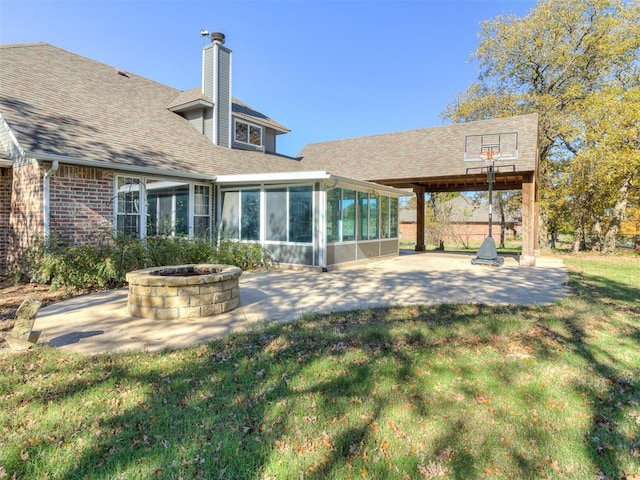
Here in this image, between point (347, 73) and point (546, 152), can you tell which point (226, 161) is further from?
point (546, 152)

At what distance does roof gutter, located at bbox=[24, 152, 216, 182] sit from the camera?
7332 millimetres

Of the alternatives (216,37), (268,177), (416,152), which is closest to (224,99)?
(216,37)

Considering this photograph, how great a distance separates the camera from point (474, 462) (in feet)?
7.44

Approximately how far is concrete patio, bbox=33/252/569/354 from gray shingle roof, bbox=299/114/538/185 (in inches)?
174

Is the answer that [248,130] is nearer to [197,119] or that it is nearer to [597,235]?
[197,119]

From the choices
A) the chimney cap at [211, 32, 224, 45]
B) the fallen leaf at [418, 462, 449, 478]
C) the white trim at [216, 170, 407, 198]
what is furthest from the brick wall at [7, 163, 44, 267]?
the chimney cap at [211, 32, 224, 45]

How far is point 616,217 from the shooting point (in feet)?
56.4

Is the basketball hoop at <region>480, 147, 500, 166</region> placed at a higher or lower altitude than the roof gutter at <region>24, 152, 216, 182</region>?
higher

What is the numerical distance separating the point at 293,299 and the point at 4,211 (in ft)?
25.2

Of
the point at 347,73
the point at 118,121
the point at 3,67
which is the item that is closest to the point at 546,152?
the point at 347,73

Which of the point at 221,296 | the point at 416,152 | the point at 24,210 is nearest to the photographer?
the point at 221,296

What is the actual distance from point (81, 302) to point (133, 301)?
1.44m

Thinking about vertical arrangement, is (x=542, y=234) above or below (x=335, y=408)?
above

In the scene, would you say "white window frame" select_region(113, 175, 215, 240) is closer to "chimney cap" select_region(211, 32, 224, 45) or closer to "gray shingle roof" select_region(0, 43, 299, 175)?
"gray shingle roof" select_region(0, 43, 299, 175)
